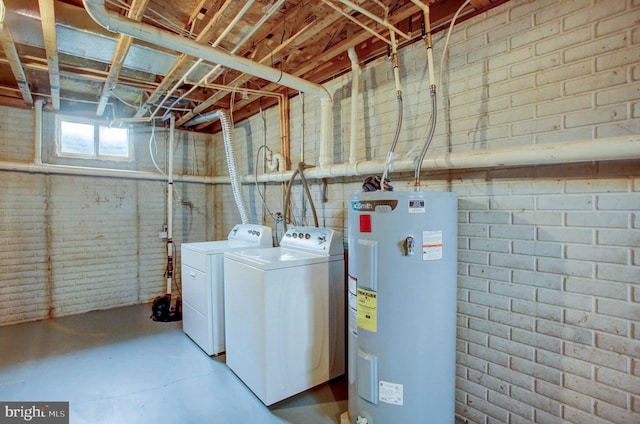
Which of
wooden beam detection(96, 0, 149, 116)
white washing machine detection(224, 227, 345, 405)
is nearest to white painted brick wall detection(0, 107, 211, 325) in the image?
wooden beam detection(96, 0, 149, 116)

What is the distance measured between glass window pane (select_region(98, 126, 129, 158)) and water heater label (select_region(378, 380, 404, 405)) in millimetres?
4193

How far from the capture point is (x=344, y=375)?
8.02ft

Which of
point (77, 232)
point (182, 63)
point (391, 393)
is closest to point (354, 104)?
point (182, 63)

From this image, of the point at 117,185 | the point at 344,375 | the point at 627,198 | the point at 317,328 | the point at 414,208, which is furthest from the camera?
the point at 117,185

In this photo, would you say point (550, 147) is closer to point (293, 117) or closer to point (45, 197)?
point (293, 117)

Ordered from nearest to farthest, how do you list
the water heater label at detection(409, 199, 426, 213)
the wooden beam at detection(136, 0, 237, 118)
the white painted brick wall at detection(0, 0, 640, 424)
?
the white painted brick wall at detection(0, 0, 640, 424), the water heater label at detection(409, 199, 426, 213), the wooden beam at detection(136, 0, 237, 118)

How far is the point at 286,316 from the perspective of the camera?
6.81 feet

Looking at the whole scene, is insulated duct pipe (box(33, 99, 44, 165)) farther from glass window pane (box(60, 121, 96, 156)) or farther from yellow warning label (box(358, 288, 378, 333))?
yellow warning label (box(358, 288, 378, 333))

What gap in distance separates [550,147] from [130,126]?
4.55 meters

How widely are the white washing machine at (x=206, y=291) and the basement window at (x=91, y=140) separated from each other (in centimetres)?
195

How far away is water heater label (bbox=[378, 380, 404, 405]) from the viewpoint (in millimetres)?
1592

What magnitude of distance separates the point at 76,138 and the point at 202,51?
9.64 ft

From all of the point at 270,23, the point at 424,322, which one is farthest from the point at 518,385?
the point at 270,23
